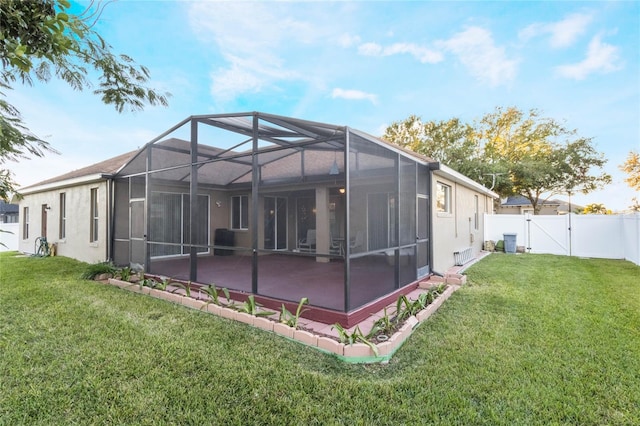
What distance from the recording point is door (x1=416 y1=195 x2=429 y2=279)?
6.26 metres

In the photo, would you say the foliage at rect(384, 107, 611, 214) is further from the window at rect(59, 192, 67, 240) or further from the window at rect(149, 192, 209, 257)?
the window at rect(59, 192, 67, 240)

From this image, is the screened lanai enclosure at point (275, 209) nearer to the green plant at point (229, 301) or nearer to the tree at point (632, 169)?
the green plant at point (229, 301)

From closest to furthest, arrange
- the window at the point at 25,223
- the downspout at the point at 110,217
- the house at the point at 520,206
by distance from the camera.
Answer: the downspout at the point at 110,217, the window at the point at 25,223, the house at the point at 520,206

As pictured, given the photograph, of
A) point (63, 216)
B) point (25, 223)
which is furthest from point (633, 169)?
point (25, 223)

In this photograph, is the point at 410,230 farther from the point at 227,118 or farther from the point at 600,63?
the point at 600,63

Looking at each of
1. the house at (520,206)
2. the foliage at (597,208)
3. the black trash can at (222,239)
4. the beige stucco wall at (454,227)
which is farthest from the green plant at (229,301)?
the house at (520,206)

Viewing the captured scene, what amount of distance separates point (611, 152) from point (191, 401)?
2729 centimetres

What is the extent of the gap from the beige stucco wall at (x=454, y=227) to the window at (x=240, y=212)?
243 inches

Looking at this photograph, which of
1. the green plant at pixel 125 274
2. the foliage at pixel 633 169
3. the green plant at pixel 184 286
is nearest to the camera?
the green plant at pixel 184 286

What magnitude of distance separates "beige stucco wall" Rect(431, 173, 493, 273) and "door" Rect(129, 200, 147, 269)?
21.2 ft

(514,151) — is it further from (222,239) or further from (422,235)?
(222,239)

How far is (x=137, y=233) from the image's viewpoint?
23.2ft

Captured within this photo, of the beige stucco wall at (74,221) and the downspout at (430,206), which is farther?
the beige stucco wall at (74,221)

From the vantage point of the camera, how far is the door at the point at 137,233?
6.89m
